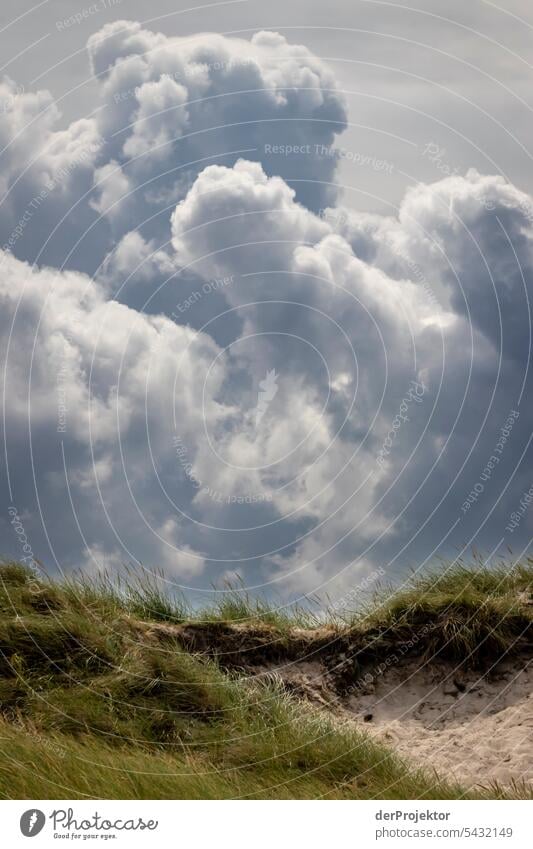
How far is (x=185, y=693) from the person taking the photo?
12.4 metres

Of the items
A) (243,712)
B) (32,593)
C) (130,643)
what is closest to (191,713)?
(243,712)

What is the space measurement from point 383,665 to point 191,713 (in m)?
3.62

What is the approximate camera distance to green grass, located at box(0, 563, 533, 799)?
10.3 metres
